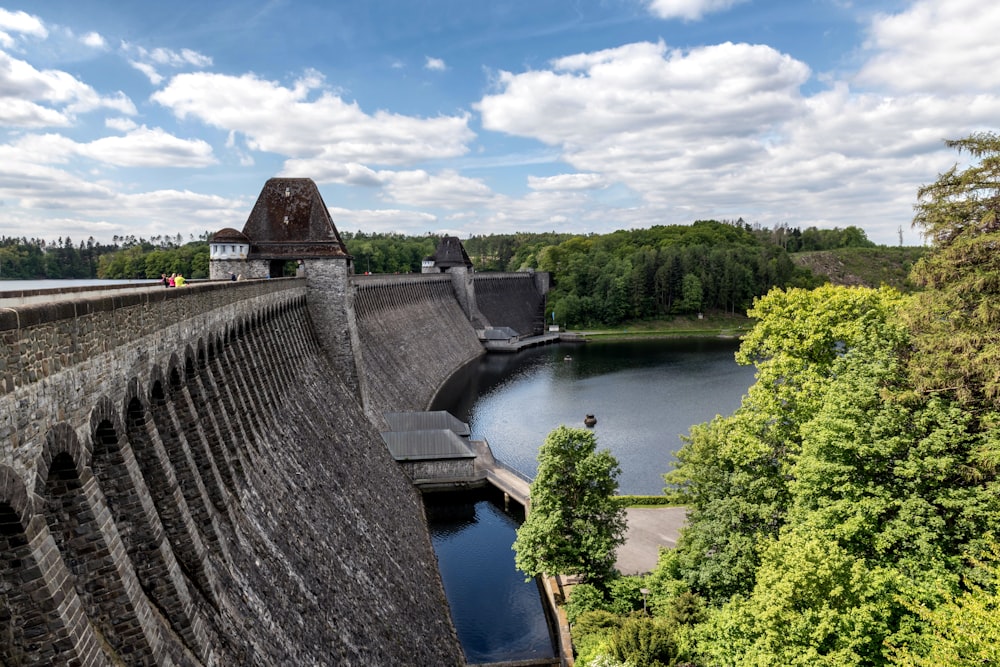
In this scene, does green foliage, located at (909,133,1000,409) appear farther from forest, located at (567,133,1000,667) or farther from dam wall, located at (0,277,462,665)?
dam wall, located at (0,277,462,665)

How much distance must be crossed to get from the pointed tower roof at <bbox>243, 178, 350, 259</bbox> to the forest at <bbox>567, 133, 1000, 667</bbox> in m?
21.5

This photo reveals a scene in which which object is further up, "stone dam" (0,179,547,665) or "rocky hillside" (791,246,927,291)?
"rocky hillside" (791,246,927,291)

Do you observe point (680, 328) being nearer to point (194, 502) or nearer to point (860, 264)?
point (860, 264)

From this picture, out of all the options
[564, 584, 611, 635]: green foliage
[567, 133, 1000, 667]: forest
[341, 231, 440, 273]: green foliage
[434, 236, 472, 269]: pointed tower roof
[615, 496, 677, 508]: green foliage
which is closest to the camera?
[567, 133, 1000, 667]: forest

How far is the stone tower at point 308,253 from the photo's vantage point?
3331 cm

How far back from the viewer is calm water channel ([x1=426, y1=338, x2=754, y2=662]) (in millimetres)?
27609

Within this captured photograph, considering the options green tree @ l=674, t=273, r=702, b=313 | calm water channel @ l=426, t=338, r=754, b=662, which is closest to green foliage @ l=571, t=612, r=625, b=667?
calm water channel @ l=426, t=338, r=754, b=662

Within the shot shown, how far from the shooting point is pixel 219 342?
62.2 feet

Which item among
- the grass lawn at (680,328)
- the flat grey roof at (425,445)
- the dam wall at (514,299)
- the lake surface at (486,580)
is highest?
the dam wall at (514,299)

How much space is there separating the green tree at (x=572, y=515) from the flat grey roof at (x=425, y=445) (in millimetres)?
12258

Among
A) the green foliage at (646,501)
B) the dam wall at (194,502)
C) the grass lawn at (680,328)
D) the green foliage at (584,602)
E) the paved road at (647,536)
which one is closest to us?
the dam wall at (194,502)

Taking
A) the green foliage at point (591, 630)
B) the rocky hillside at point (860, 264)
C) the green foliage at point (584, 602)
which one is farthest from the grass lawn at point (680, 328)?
the green foliage at point (591, 630)

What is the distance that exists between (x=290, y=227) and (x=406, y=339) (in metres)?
31.1

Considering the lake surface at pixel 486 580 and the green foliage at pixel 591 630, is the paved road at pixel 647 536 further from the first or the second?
the green foliage at pixel 591 630
